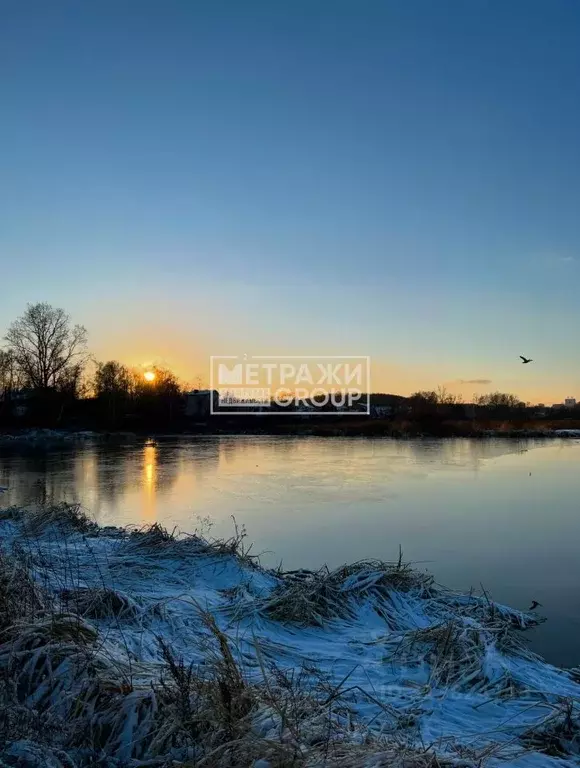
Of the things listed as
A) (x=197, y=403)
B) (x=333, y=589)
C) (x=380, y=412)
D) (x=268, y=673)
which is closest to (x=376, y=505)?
(x=333, y=589)

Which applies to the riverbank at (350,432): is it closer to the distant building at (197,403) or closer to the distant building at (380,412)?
the distant building at (380,412)

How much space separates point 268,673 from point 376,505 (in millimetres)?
7884

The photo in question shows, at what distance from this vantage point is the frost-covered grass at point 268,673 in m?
2.38

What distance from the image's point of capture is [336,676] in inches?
141

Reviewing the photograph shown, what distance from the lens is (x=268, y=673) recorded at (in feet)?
11.1

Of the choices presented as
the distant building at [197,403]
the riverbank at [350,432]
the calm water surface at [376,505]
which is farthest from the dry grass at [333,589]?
the distant building at [197,403]

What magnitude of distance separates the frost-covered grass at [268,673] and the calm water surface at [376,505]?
0.91 m

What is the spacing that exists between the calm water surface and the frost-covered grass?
91cm

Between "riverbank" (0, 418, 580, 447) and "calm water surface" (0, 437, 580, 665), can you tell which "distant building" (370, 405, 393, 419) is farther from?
"calm water surface" (0, 437, 580, 665)

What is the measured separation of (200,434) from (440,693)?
37522 mm

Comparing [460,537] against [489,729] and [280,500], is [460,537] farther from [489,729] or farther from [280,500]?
[489,729]

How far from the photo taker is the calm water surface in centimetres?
648

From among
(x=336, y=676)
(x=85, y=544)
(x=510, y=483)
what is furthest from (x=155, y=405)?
(x=336, y=676)

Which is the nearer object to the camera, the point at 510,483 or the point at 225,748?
the point at 225,748
